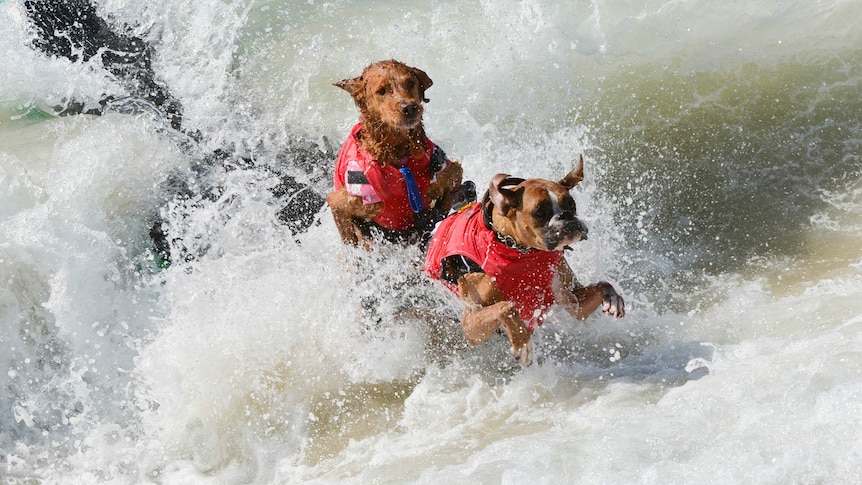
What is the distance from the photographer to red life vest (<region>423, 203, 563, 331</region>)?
14.5 ft

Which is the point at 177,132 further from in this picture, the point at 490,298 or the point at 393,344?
the point at 490,298

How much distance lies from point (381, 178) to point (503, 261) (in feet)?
3.17

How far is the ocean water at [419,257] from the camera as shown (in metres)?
4.49

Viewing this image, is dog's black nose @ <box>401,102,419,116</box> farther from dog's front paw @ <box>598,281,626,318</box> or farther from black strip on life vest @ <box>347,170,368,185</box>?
dog's front paw @ <box>598,281,626,318</box>

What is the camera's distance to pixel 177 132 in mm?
7941

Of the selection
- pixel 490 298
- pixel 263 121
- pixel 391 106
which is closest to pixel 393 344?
pixel 490 298

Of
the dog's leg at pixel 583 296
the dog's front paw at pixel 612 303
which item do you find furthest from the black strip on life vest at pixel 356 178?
the dog's front paw at pixel 612 303

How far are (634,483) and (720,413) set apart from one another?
0.58 metres

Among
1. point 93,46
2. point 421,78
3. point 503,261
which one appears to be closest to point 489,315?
point 503,261

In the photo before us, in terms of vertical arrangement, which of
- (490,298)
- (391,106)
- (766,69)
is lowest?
(490,298)

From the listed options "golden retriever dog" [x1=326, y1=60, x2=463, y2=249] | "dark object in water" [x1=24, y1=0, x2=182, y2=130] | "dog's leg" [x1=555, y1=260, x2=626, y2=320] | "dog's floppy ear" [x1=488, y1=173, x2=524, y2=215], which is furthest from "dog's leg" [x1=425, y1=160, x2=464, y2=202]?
"dark object in water" [x1=24, y1=0, x2=182, y2=130]

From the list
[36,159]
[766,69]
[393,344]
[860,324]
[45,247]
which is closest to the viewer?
[860,324]

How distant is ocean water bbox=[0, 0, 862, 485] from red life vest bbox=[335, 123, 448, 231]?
0.43 meters

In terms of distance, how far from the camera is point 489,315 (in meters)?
4.49
